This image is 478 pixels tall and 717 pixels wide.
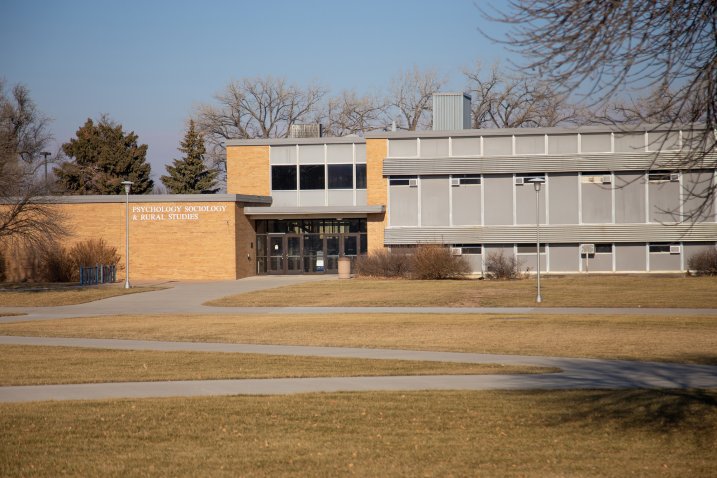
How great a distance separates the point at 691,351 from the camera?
723 inches

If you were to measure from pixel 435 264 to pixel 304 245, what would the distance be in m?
12.4

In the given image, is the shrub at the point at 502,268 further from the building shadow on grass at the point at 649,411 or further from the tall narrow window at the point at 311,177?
the building shadow on grass at the point at 649,411

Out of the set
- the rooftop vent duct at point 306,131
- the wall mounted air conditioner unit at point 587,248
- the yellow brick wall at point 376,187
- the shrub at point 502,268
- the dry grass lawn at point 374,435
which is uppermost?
Result: the rooftop vent duct at point 306,131

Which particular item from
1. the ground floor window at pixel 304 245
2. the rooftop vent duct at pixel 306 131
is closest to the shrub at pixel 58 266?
the ground floor window at pixel 304 245

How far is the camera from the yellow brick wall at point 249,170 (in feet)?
170

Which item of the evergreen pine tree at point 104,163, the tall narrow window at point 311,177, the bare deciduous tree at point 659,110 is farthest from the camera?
the evergreen pine tree at point 104,163

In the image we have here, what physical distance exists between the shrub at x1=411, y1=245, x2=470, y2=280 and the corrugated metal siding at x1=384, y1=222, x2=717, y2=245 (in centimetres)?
550

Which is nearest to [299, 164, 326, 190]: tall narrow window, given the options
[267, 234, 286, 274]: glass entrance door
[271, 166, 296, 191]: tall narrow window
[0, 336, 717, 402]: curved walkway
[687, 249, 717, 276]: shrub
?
[271, 166, 296, 191]: tall narrow window

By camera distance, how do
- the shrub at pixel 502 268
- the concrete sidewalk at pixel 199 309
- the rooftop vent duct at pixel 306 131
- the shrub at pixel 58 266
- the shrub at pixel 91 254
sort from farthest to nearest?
1. the rooftop vent duct at pixel 306 131
2. the shrub at pixel 58 266
3. the shrub at pixel 91 254
4. the shrub at pixel 502 268
5. the concrete sidewalk at pixel 199 309

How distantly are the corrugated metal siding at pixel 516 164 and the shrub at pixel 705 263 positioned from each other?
529 cm

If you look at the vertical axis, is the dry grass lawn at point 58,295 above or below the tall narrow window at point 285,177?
below

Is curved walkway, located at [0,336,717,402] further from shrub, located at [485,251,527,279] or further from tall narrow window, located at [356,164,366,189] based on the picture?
tall narrow window, located at [356,164,366,189]

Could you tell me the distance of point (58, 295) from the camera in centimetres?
3741

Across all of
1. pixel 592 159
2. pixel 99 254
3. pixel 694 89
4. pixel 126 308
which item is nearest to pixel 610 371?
pixel 694 89
